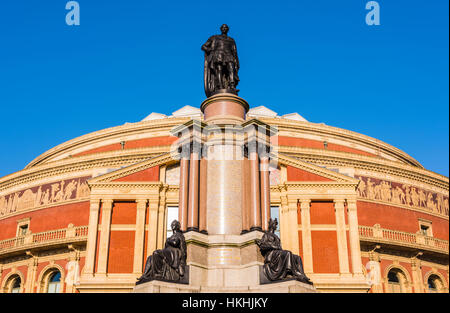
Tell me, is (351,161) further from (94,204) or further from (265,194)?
(265,194)

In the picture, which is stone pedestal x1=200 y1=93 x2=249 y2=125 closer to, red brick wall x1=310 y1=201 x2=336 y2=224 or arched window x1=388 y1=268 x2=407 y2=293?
red brick wall x1=310 y1=201 x2=336 y2=224

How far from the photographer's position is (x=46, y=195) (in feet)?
123

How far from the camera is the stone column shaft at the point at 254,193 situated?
42.1 ft

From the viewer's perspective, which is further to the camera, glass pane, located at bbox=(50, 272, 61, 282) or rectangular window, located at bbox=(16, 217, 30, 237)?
rectangular window, located at bbox=(16, 217, 30, 237)

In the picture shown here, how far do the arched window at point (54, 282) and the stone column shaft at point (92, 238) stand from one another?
17.1 feet

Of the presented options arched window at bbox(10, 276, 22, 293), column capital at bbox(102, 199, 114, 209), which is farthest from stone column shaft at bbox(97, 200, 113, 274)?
arched window at bbox(10, 276, 22, 293)

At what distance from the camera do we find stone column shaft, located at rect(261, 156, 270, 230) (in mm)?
13062

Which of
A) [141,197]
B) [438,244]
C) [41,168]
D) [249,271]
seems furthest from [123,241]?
[438,244]

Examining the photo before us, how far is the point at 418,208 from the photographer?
38031mm

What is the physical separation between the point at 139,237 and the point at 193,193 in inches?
749

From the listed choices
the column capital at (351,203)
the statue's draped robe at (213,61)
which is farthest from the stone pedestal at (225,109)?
the column capital at (351,203)

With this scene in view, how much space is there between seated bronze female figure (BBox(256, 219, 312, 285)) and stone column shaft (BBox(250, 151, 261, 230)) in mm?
706
